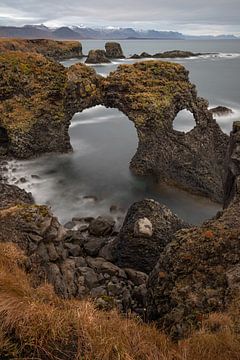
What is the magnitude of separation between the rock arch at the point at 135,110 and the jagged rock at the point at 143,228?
35.8 ft

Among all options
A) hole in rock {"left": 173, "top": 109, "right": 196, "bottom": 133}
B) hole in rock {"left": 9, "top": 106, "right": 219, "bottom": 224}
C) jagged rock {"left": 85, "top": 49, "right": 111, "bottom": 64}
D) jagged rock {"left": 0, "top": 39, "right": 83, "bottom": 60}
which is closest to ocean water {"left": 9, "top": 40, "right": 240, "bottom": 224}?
hole in rock {"left": 9, "top": 106, "right": 219, "bottom": 224}

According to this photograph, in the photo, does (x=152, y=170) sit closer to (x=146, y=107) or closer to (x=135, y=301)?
(x=146, y=107)

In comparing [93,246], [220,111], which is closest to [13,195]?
[93,246]

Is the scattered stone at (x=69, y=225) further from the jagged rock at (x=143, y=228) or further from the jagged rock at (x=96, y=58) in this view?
the jagged rock at (x=96, y=58)

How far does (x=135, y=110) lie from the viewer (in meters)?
29.5

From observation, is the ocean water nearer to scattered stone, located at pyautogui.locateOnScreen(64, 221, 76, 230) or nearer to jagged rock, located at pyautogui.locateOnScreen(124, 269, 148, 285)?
scattered stone, located at pyautogui.locateOnScreen(64, 221, 76, 230)

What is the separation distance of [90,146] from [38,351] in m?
32.4

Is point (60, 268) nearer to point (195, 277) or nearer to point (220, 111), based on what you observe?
point (195, 277)

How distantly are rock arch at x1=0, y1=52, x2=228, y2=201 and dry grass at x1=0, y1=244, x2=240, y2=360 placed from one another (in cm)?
2071

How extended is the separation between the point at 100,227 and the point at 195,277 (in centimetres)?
996

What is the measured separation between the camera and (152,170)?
94.6 feet

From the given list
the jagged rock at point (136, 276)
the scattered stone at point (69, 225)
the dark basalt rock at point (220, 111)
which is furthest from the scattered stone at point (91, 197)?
the dark basalt rock at point (220, 111)

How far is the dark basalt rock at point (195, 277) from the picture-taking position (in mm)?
9242

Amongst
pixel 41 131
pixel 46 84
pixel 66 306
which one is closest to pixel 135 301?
pixel 66 306
